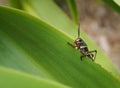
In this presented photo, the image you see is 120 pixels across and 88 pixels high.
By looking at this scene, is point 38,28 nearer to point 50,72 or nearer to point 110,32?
point 50,72

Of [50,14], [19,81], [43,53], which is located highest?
[50,14]

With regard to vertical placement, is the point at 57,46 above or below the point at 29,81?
above

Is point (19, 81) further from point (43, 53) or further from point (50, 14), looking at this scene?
point (50, 14)

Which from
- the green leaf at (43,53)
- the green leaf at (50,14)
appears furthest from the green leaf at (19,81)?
the green leaf at (50,14)

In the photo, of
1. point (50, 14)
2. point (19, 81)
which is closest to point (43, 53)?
point (19, 81)

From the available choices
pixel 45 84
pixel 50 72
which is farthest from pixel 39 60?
pixel 45 84

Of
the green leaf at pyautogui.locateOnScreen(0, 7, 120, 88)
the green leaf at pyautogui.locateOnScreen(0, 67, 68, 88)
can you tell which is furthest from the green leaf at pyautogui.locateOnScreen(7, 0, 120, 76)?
the green leaf at pyautogui.locateOnScreen(0, 67, 68, 88)

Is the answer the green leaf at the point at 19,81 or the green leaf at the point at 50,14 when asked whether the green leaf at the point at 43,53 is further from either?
the green leaf at the point at 50,14
